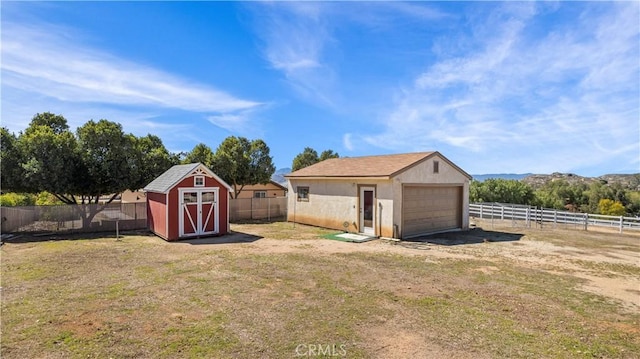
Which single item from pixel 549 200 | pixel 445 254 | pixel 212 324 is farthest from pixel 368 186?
pixel 549 200

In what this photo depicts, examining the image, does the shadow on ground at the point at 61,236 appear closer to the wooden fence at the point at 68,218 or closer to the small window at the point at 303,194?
the wooden fence at the point at 68,218

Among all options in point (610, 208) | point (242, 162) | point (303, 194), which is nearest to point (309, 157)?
point (242, 162)

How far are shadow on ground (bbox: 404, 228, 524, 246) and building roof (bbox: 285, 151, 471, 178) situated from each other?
2.97 meters

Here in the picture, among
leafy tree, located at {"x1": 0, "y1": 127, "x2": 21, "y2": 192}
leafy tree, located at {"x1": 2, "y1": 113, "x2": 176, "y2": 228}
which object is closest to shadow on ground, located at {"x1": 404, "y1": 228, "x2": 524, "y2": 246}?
leafy tree, located at {"x1": 2, "y1": 113, "x2": 176, "y2": 228}

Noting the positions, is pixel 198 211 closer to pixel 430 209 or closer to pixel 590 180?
pixel 430 209

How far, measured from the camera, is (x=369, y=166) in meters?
16.9

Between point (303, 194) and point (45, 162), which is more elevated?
point (45, 162)

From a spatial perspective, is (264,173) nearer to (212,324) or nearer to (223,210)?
(223,210)

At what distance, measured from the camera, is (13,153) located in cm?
1492

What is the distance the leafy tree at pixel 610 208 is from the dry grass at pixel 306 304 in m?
45.6

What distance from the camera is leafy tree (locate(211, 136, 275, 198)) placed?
1053 inches

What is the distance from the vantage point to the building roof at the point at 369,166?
1502cm

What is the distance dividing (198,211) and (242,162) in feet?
48.2

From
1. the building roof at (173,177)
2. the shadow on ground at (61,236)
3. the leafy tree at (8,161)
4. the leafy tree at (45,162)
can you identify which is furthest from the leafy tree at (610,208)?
the leafy tree at (8,161)
